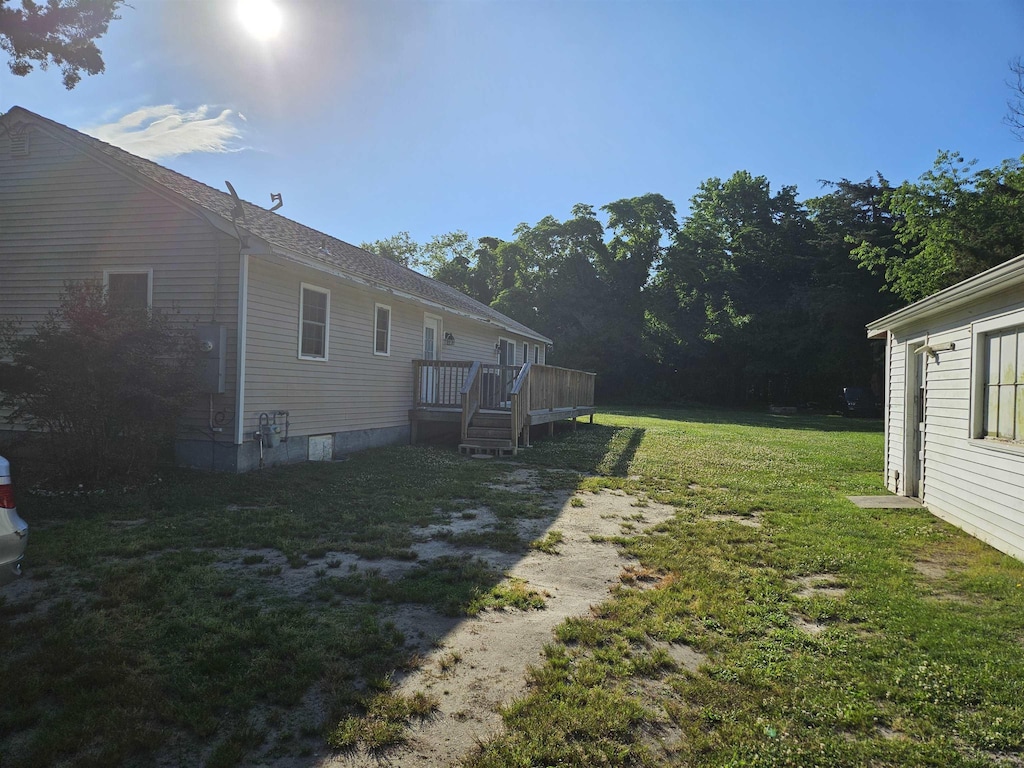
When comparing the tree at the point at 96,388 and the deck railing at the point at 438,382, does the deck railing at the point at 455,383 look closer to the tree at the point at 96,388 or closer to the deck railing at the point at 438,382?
the deck railing at the point at 438,382

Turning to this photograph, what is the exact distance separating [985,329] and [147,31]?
14644 mm

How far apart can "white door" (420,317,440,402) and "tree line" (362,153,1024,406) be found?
20419 millimetres

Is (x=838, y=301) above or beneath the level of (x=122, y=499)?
above

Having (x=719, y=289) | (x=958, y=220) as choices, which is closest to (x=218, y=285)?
(x=958, y=220)

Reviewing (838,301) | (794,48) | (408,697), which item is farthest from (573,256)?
(408,697)

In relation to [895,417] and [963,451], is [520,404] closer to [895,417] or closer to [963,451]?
[895,417]

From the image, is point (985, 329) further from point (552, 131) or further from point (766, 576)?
point (552, 131)

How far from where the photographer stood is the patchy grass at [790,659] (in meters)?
2.36

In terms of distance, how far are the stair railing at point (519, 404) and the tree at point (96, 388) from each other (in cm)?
581

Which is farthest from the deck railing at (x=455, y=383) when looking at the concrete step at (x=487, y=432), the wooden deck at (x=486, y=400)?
the concrete step at (x=487, y=432)

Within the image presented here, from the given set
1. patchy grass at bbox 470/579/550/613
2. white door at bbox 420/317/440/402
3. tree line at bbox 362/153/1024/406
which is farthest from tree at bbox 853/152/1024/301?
patchy grass at bbox 470/579/550/613

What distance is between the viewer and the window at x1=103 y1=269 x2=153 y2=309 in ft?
28.1

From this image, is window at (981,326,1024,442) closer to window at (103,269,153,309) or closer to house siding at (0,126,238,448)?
house siding at (0,126,238,448)

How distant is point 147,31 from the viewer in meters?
11.5
